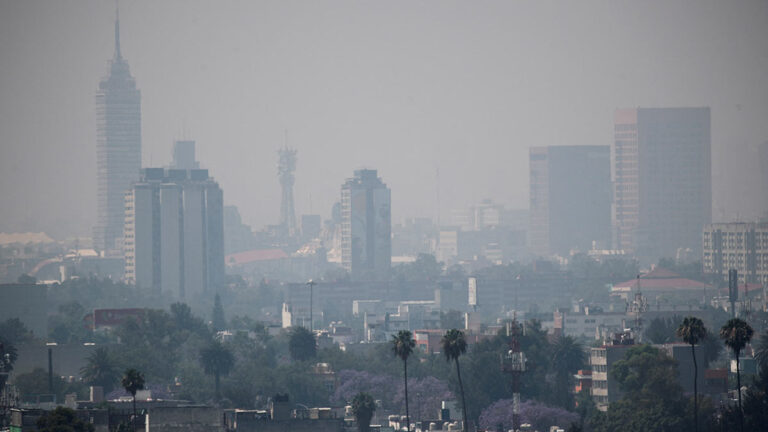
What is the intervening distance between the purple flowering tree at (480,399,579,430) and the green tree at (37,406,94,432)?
35596 millimetres

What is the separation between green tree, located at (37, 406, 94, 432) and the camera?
85000 mm

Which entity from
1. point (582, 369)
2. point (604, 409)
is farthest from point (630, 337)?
point (604, 409)

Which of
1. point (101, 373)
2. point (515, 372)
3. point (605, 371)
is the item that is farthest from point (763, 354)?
point (101, 373)

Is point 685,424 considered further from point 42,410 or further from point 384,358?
point 384,358

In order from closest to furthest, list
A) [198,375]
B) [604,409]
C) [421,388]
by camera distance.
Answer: [604,409] → [421,388] → [198,375]

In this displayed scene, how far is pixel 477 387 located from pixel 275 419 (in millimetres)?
28448

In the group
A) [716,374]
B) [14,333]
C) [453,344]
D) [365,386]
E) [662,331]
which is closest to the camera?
[453,344]

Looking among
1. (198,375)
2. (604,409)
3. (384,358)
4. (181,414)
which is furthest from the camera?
(384,358)

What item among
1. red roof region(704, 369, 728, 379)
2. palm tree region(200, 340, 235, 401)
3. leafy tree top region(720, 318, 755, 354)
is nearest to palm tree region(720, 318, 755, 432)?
leafy tree top region(720, 318, 755, 354)

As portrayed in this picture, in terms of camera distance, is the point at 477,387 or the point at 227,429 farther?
the point at 477,387

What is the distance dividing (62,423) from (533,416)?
40.2 m

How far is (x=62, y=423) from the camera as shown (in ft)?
282

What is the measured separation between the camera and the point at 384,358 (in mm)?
162625

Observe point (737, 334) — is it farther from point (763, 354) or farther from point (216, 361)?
point (216, 361)
